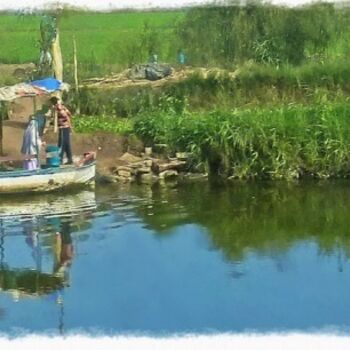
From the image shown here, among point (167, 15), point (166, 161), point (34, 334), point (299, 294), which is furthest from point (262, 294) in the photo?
point (167, 15)

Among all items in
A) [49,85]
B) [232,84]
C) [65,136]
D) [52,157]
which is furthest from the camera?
[232,84]

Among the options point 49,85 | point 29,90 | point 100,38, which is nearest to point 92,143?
point 49,85

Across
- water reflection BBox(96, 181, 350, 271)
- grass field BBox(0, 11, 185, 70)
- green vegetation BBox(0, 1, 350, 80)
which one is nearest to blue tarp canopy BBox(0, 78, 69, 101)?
water reflection BBox(96, 181, 350, 271)

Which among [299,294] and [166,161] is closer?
[299,294]

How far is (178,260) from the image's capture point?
11.9m

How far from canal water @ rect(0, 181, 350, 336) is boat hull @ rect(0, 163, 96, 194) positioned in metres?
0.21

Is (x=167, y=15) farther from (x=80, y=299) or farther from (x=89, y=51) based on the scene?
(x=80, y=299)

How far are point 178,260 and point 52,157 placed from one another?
5.25 m

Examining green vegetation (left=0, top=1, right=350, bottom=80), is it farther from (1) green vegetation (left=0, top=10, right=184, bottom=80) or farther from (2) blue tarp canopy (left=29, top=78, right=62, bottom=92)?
(2) blue tarp canopy (left=29, top=78, right=62, bottom=92)

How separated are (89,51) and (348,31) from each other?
8.13 meters

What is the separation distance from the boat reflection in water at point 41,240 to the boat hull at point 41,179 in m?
0.19

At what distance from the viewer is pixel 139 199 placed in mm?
16266

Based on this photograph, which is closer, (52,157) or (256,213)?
(256,213)

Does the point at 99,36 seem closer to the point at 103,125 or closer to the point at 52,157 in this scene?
the point at 103,125
